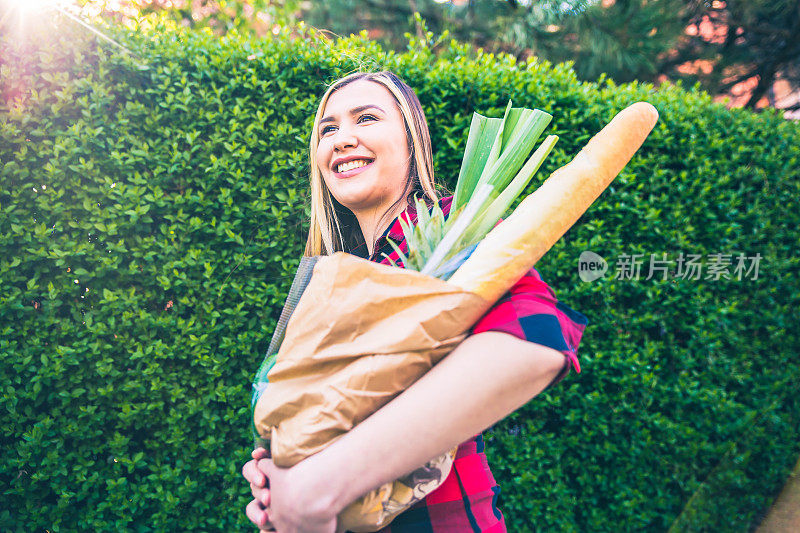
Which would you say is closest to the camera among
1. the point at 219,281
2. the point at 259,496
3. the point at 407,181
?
the point at 259,496

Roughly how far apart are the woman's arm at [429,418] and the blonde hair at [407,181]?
0.68 metres

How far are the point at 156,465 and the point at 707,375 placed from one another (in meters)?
3.35

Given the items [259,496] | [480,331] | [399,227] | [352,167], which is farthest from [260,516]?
[352,167]

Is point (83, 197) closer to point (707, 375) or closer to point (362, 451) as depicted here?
point (362, 451)

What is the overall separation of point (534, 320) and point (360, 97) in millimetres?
926

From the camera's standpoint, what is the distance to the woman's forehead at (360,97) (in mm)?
1392

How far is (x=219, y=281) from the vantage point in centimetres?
225

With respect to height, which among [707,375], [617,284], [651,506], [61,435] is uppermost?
[617,284]

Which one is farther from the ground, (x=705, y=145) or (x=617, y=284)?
(x=705, y=145)

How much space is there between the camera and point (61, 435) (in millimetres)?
2062

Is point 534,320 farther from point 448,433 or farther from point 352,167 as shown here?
point 352,167

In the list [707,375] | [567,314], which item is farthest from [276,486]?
[707,375]

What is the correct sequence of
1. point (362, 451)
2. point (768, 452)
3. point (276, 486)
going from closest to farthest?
point (362, 451) < point (276, 486) < point (768, 452)
